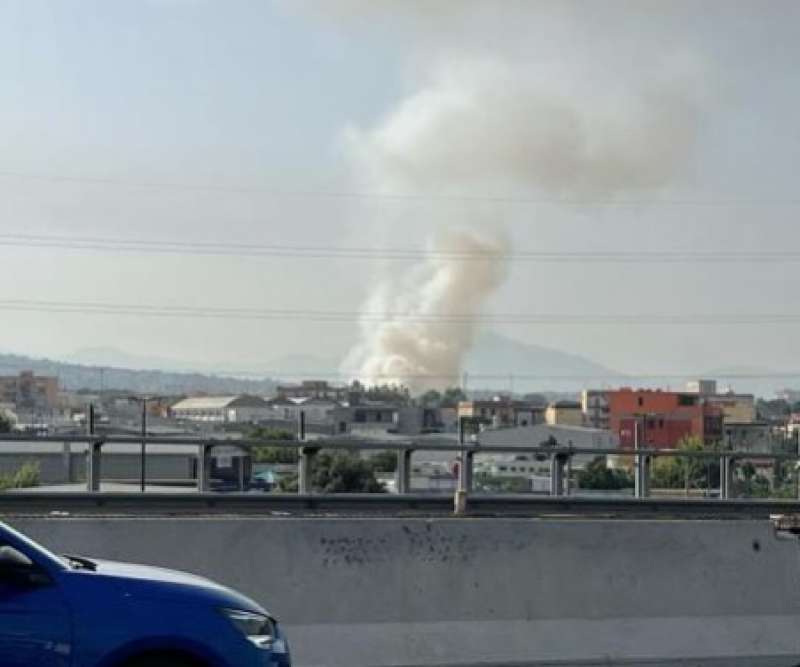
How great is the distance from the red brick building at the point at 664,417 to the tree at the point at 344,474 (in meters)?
29.1

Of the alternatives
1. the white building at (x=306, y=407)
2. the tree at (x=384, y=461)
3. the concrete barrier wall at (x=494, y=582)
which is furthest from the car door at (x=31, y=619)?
the white building at (x=306, y=407)

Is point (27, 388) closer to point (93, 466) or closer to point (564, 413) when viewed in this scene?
point (564, 413)

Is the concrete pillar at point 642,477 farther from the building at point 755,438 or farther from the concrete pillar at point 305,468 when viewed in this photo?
the building at point 755,438

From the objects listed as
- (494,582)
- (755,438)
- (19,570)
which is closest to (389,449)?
(494,582)

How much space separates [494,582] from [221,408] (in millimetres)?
75478

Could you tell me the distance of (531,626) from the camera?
10.3 meters

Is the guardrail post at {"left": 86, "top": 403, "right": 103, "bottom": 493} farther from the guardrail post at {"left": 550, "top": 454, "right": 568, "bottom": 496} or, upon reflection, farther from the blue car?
the blue car

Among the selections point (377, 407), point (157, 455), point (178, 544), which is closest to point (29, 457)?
point (157, 455)

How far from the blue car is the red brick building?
45.2 meters

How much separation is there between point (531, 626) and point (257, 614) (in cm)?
362

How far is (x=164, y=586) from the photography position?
274 inches

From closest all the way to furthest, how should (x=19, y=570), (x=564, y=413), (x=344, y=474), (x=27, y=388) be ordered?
(x=19, y=570)
(x=344, y=474)
(x=564, y=413)
(x=27, y=388)

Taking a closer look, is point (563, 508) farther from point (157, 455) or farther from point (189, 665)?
point (189, 665)

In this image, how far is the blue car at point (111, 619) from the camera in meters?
6.51
